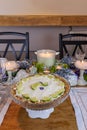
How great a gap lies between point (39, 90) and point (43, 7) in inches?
76.0

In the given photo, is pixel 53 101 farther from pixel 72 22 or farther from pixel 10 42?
pixel 72 22

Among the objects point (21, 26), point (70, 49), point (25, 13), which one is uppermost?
point (25, 13)

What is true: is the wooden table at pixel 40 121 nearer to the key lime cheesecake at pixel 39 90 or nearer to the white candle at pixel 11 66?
the key lime cheesecake at pixel 39 90

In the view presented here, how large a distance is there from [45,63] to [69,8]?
1531mm


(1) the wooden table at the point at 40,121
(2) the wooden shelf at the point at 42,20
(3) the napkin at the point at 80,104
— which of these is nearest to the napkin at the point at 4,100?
(1) the wooden table at the point at 40,121

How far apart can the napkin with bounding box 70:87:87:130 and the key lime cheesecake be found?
5.5 inches

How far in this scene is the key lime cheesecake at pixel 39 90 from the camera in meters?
0.75

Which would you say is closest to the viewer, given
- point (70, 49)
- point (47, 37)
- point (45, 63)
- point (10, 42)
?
point (45, 63)

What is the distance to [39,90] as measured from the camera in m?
0.82

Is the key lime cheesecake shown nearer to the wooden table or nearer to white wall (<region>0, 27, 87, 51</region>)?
the wooden table

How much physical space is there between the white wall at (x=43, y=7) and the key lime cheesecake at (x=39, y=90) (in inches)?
70.5

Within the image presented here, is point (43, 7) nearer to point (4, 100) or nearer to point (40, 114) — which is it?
point (4, 100)

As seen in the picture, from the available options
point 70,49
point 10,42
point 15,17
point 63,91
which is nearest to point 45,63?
point 63,91

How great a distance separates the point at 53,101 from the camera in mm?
748
